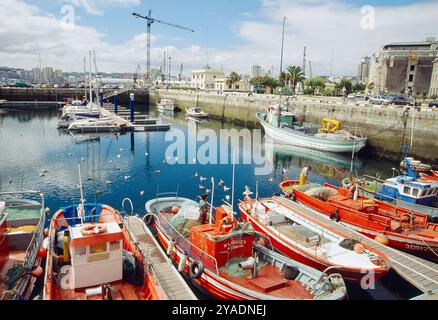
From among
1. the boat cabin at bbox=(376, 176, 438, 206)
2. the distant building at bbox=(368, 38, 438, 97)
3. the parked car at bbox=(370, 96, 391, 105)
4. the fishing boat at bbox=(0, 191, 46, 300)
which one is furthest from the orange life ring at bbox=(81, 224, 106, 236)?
the distant building at bbox=(368, 38, 438, 97)

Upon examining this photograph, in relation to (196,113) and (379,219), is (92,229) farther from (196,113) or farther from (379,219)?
(196,113)

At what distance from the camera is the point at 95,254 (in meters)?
11.0

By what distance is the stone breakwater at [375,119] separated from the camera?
123ft

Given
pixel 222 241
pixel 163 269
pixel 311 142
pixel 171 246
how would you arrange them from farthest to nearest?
1. pixel 311 142
2. pixel 171 246
3. pixel 163 269
4. pixel 222 241

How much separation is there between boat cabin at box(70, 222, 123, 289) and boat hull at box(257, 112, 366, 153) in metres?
32.6

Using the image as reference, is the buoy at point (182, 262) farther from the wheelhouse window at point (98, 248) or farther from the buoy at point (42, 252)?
the buoy at point (42, 252)

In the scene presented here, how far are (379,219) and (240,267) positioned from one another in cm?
912

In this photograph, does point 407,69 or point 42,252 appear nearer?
point 42,252

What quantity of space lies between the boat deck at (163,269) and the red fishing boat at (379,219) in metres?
10.2

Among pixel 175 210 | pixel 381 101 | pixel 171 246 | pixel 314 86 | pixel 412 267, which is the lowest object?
pixel 412 267

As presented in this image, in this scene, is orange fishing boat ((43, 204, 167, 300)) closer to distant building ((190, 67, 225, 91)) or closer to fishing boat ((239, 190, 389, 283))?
fishing boat ((239, 190, 389, 283))

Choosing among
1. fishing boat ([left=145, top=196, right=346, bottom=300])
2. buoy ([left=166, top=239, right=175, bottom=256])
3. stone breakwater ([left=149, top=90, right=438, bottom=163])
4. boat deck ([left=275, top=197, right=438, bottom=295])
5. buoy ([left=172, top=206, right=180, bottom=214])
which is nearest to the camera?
fishing boat ([left=145, top=196, right=346, bottom=300])

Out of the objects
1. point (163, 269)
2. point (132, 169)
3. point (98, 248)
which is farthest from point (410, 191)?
point (132, 169)

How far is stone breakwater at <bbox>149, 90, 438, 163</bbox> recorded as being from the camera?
37.6m
